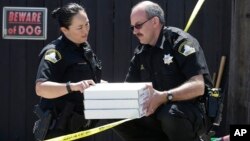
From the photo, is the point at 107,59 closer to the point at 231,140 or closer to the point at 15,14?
the point at 15,14

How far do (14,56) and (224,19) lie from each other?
7.40 ft

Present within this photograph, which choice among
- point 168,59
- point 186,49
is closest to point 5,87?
point 168,59

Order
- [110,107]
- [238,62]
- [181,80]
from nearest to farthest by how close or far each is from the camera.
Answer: [110,107], [181,80], [238,62]

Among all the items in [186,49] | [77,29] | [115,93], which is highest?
[77,29]

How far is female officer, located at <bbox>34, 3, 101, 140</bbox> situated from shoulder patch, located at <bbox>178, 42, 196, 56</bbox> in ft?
2.18

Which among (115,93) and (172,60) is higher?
(172,60)

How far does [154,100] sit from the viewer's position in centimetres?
376

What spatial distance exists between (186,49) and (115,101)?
0.72 m

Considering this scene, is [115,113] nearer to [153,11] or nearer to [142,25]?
[142,25]

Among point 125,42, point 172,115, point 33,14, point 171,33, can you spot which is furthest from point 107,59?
point 172,115

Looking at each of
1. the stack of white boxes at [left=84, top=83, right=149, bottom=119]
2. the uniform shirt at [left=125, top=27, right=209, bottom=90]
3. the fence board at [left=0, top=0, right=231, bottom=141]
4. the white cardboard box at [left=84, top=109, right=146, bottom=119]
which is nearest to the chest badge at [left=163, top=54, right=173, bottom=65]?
the uniform shirt at [left=125, top=27, right=209, bottom=90]

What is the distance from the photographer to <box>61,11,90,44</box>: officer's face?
4070mm

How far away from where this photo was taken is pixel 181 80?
13.1ft

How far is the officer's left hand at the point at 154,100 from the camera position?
12.3 feet
